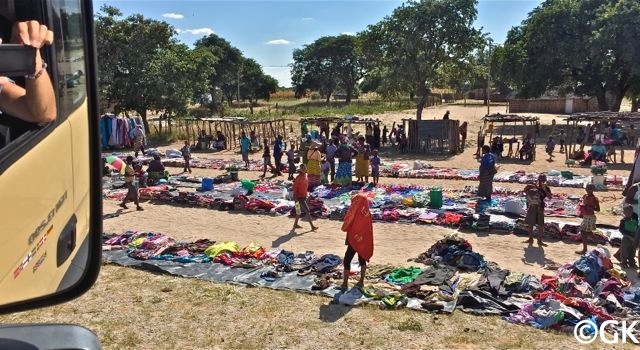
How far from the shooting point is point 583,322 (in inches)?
266

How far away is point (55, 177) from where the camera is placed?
1588mm

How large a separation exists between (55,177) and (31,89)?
0.28 m

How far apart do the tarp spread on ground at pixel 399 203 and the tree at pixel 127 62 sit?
14.2 metres

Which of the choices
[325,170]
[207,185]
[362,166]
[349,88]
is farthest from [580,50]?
[349,88]

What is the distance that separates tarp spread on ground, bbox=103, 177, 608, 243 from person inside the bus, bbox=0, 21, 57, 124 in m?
11.2

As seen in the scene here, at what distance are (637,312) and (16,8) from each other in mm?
7762

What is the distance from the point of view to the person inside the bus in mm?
1365

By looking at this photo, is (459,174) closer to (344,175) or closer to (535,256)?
(344,175)

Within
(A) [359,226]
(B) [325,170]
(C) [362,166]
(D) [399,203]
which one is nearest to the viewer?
(A) [359,226]

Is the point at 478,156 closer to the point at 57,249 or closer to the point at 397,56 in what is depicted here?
the point at 397,56

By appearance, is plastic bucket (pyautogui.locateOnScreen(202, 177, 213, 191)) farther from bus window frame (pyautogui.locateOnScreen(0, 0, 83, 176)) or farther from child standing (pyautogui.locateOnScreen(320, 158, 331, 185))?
bus window frame (pyautogui.locateOnScreen(0, 0, 83, 176))

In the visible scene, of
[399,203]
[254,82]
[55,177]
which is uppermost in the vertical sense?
[254,82]

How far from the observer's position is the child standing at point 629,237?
9.06 m

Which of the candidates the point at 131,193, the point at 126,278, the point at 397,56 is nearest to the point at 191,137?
the point at 397,56
